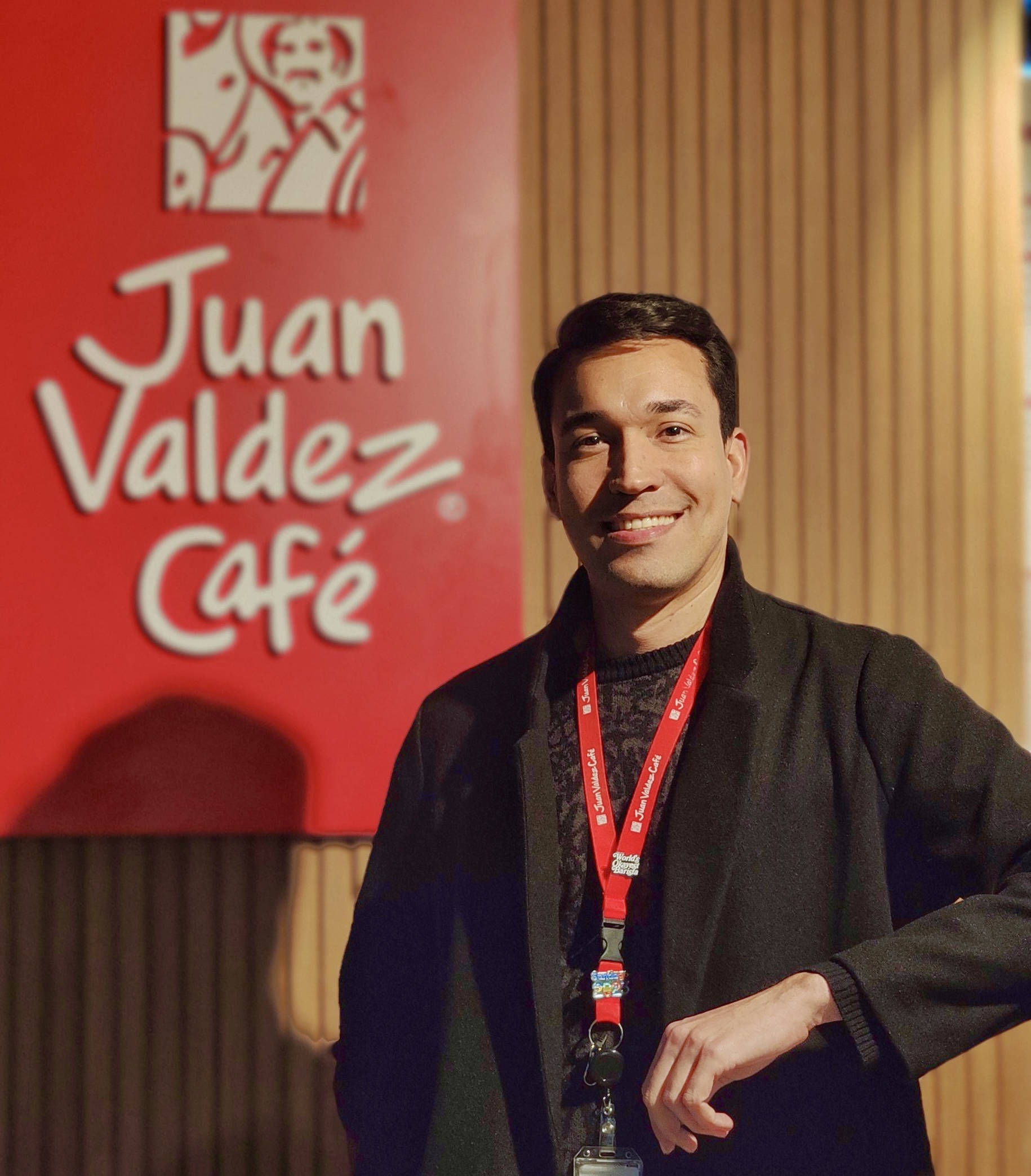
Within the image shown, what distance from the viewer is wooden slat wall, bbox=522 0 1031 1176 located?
9.55 feet

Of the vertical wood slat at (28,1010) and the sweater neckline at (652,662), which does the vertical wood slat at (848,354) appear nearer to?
the sweater neckline at (652,662)

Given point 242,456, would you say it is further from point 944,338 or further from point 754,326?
point 944,338

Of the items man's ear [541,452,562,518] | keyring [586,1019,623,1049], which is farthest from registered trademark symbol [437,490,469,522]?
keyring [586,1019,623,1049]

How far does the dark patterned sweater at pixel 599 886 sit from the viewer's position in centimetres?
143

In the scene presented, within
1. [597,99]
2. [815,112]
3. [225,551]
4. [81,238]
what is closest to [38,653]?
[225,551]

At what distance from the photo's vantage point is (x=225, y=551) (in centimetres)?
276

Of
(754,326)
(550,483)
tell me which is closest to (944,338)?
(754,326)

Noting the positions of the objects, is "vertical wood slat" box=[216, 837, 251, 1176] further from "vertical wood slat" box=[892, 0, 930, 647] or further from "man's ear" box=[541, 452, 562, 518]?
"vertical wood slat" box=[892, 0, 930, 647]

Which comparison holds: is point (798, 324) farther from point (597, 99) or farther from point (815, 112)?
point (597, 99)

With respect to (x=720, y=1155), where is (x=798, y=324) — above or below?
above

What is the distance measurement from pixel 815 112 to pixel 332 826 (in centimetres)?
205

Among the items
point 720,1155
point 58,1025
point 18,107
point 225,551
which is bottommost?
point 58,1025

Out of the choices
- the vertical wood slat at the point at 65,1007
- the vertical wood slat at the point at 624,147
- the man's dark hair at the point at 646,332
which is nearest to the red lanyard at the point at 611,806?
the man's dark hair at the point at 646,332

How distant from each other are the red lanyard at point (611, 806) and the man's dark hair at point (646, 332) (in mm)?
331
